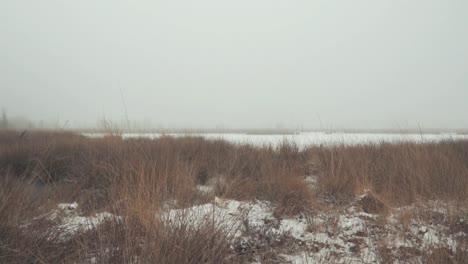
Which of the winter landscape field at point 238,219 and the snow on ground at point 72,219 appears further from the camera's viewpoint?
the snow on ground at point 72,219

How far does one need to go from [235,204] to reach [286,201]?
0.58 m

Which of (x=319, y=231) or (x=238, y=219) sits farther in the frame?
(x=319, y=231)

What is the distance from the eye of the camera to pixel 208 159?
4758mm

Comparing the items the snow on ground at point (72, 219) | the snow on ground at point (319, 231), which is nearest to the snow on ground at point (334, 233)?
the snow on ground at point (319, 231)

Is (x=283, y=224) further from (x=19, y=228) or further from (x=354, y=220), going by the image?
(x=19, y=228)

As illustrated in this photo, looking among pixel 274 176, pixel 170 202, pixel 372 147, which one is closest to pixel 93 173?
pixel 170 202

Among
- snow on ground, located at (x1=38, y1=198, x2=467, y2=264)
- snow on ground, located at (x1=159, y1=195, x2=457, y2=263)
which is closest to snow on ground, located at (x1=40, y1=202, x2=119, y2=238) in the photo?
snow on ground, located at (x1=38, y1=198, x2=467, y2=264)

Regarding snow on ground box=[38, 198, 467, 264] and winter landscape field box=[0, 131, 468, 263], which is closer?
winter landscape field box=[0, 131, 468, 263]

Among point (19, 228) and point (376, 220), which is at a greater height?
point (19, 228)

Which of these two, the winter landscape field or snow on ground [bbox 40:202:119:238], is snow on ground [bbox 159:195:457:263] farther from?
snow on ground [bbox 40:202:119:238]

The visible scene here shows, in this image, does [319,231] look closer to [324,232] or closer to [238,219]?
[324,232]

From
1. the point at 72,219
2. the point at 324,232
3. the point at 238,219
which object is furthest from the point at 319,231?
the point at 72,219

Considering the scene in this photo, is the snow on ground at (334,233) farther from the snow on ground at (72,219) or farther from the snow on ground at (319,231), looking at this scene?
the snow on ground at (72,219)

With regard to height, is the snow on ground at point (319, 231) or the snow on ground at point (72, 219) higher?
the snow on ground at point (72, 219)
